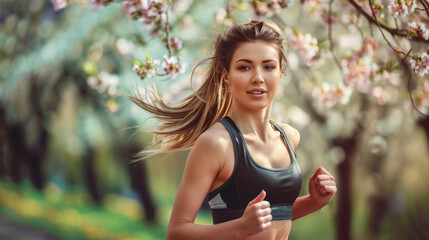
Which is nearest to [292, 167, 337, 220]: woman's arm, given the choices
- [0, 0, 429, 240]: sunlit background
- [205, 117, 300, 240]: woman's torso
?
[205, 117, 300, 240]: woman's torso

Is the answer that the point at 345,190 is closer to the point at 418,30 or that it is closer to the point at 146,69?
the point at 418,30

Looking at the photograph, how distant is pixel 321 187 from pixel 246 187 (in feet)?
1.47

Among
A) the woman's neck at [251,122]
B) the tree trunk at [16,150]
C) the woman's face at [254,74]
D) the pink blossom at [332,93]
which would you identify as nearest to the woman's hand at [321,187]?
the woman's neck at [251,122]

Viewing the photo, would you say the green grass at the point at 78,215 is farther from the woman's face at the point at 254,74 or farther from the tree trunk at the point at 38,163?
the woman's face at the point at 254,74

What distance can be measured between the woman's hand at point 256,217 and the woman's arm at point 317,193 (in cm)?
52

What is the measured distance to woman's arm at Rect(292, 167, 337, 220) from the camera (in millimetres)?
2363

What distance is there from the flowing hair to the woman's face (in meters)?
0.08

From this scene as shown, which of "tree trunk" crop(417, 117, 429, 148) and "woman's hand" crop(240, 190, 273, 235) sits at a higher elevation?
"tree trunk" crop(417, 117, 429, 148)

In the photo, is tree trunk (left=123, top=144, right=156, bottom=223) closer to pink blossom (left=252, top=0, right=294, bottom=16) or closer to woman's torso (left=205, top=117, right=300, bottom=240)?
pink blossom (left=252, top=0, right=294, bottom=16)

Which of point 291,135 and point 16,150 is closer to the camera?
point 291,135

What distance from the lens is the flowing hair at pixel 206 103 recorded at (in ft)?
7.66

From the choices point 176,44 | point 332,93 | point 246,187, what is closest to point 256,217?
point 246,187

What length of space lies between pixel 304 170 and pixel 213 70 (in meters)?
5.02

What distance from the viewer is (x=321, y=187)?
2.37 m
